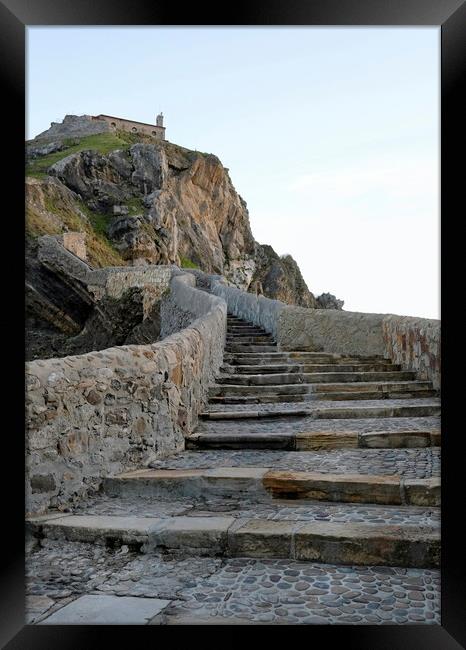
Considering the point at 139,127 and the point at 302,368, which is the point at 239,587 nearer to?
the point at 302,368

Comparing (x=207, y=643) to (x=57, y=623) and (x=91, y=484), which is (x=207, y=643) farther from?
(x=91, y=484)

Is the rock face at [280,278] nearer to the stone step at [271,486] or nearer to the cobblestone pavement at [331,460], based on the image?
the cobblestone pavement at [331,460]

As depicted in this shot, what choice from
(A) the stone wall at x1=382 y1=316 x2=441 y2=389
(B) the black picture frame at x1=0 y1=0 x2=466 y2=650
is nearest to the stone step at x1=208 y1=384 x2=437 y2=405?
(A) the stone wall at x1=382 y1=316 x2=441 y2=389

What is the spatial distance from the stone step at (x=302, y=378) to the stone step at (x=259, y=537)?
13.1ft

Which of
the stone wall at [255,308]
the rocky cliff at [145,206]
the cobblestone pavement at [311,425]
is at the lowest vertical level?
the cobblestone pavement at [311,425]

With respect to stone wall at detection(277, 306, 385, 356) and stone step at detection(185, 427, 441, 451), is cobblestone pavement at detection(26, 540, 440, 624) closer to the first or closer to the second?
stone step at detection(185, 427, 441, 451)

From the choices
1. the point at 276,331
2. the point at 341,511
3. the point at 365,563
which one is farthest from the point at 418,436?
the point at 276,331

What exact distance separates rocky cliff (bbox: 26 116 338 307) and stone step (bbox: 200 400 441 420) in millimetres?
19866

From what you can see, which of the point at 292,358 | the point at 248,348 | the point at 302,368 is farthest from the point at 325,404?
the point at 248,348

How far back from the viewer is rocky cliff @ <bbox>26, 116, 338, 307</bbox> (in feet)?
97.3
